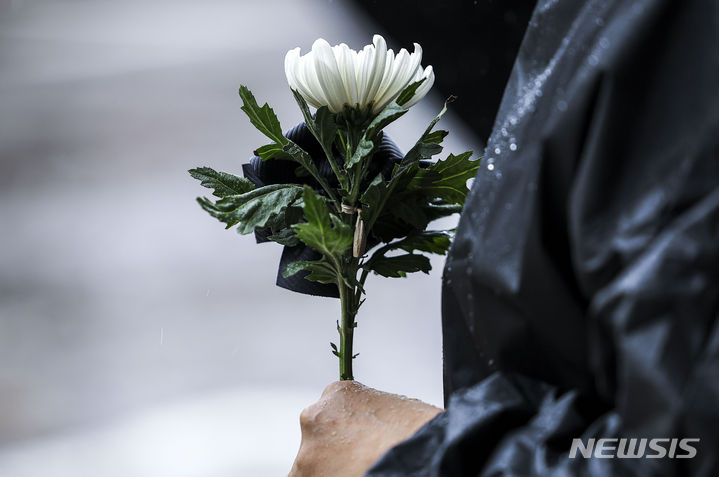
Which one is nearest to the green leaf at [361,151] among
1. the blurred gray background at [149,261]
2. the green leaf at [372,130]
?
the green leaf at [372,130]

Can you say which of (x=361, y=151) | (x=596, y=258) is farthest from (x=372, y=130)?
(x=596, y=258)

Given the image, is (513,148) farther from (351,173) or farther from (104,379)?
(104,379)

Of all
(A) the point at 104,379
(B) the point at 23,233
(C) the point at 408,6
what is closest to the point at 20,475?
(A) the point at 104,379

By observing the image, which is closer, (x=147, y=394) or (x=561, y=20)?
(x=561, y=20)

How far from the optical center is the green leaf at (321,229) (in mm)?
524

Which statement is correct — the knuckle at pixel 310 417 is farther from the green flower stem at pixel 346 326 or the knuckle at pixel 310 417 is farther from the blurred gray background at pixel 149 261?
the blurred gray background at pixel 149 261

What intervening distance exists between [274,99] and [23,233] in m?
0.65

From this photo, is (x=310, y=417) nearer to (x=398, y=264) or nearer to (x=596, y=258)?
(x=398, y=264)

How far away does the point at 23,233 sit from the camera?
1.72 metres

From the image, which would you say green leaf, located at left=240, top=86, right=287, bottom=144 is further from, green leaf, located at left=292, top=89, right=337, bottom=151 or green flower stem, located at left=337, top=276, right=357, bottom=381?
green flower stem, located at left=337, top=276, right=357, bottom=381

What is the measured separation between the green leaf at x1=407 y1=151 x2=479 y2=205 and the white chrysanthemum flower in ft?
0.19

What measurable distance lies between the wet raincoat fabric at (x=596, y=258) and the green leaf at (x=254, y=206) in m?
0.22

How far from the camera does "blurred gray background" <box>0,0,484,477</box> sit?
1.54 meters

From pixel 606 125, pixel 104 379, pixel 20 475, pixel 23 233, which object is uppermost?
pixel 23 233
